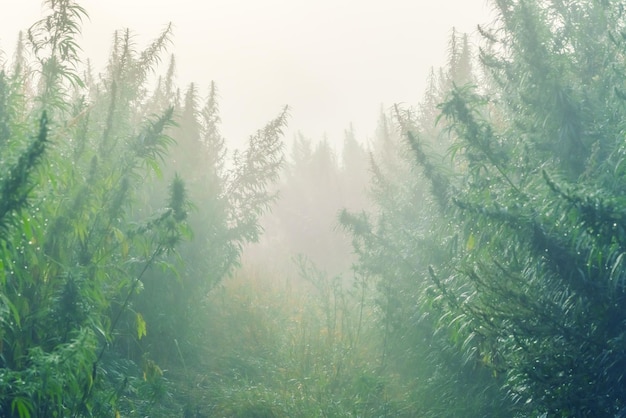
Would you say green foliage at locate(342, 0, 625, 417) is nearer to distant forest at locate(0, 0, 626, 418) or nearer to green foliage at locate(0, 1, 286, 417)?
distant forest at locate(0, 0, 626, 418)

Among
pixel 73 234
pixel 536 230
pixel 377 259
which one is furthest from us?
pixel 377 259

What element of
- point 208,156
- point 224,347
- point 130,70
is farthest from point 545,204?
point 208,156

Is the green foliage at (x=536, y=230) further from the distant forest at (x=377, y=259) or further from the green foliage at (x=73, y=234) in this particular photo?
the green foliage at (x=73, y=234)

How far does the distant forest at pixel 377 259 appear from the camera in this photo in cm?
465

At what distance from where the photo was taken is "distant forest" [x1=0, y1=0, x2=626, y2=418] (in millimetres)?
4652

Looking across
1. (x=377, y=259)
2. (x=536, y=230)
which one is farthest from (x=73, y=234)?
(x=377, y=259)

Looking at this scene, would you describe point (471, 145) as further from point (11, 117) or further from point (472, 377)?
point (11, 117)

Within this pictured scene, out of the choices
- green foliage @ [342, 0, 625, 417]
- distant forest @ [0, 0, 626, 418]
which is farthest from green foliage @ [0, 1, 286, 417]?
green foliage @ [342, 0, 625, 417]

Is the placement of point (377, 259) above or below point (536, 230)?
above

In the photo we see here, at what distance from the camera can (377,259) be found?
1026 centimetres

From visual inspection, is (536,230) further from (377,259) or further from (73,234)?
Result: (377,259)

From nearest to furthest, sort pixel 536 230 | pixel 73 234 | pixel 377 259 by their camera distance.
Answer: pixel 536 230, pixel 73 234, pixel 377 259

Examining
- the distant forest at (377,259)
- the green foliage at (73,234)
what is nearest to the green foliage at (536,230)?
the distant forest at (377,259)

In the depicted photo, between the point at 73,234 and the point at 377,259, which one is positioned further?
the point at 377,259
